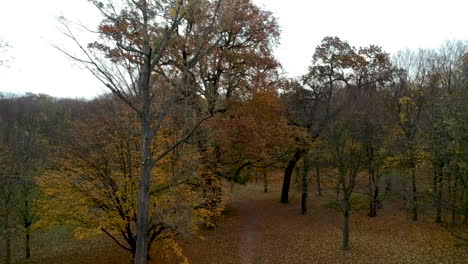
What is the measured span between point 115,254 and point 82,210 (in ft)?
18.0

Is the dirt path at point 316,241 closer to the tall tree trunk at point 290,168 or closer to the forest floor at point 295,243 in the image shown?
the forest floor at point 295,243

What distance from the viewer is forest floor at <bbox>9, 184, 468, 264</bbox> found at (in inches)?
629

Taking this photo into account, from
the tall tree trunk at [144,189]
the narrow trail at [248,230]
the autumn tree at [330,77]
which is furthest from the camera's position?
the autumn tree at [330,77]

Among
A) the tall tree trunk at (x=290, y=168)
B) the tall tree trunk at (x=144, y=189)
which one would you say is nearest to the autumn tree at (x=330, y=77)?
the tall tree trunk at (x=290, y=168)

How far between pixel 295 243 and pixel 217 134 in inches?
295

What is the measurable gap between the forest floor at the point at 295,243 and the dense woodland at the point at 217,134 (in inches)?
37.9

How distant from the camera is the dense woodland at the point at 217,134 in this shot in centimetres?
796

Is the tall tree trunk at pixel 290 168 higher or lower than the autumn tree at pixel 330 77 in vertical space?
lower

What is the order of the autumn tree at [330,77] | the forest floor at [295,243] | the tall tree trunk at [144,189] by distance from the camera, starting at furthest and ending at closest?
the autumn tree at [330,77] → the forest floor at [295,243] → the tall tree trunk at [144,189]

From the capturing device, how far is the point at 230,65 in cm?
1964

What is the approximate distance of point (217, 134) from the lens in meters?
16.9

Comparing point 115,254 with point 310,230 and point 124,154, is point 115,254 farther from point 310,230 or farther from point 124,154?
point 310,230

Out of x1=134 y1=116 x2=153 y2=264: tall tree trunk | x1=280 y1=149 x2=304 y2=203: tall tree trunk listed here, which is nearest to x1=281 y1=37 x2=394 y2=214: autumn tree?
x1=280 y1=149 x2=304 y2=203: tall tree trunk

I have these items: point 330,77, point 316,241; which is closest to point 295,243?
point 316,241
